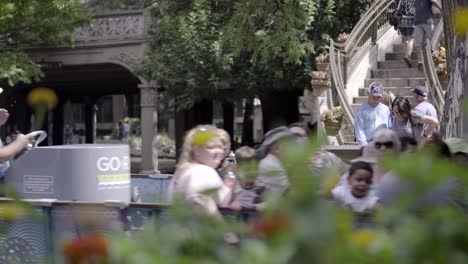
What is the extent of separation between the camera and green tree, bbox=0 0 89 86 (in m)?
26.5

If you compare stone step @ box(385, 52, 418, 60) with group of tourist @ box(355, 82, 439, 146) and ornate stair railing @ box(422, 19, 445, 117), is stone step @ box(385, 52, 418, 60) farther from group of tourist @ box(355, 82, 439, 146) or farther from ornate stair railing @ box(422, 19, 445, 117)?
group of tourist @ box(355, 82, 439, 146)

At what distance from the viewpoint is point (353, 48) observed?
19.2 m

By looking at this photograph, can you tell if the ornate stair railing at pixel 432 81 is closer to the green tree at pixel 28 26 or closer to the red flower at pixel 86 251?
the green tree at pixel 28 26

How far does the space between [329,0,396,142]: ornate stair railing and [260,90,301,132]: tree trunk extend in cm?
916

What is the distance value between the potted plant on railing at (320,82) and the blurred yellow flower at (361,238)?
1616 centimetres

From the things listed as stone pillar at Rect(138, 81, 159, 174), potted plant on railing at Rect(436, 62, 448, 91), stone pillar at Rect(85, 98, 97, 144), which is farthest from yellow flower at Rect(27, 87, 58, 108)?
stone pillar at Rect(85, 98, 97, 144)

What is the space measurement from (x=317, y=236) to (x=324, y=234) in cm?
2

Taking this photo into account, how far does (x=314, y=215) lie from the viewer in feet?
6.30

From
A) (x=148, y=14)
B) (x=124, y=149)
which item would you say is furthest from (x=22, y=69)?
(x=124, y=149)

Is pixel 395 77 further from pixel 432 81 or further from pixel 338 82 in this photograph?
pixel 432 81

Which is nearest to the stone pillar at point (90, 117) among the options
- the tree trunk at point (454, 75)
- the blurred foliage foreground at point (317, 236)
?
the tree trunk at point (454, 75)

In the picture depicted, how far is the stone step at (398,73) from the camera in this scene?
18.6 meters

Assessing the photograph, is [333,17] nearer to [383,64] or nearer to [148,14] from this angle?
[383,64]

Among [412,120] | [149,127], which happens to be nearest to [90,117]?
[149,127]
